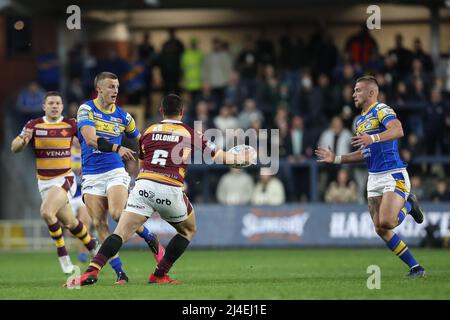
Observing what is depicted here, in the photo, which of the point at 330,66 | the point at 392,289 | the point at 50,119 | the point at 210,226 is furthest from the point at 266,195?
the point at 392,289

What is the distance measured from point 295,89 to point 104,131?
45.2 ft

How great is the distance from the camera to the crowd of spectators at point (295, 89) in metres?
24.6

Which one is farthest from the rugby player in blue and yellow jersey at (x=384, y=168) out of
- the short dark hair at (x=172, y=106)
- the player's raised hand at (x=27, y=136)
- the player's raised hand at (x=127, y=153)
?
the player's raised hand at (x=27, y=136)

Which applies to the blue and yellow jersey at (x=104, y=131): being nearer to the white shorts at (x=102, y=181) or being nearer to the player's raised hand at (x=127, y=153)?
the white shorts at (x=102, y=181)

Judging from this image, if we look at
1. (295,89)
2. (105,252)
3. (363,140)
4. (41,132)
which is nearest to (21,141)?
(41,132)

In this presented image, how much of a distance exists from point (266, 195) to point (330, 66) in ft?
16.7

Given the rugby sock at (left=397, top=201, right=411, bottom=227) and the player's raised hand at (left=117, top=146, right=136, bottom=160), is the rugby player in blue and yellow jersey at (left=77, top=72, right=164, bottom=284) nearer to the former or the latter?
the player's raised hand at (left=117, top=146, right=136, bottom=160)

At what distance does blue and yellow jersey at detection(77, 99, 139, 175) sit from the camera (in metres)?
13.7

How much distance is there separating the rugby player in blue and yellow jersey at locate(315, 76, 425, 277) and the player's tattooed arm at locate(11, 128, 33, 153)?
441 centimetres

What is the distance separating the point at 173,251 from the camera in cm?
1268

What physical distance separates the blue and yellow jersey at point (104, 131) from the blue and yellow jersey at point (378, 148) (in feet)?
10.5

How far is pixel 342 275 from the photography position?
14.2 metres

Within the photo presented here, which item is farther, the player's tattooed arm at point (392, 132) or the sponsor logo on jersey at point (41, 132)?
the sponsor logo on jersey at point (41, 132)

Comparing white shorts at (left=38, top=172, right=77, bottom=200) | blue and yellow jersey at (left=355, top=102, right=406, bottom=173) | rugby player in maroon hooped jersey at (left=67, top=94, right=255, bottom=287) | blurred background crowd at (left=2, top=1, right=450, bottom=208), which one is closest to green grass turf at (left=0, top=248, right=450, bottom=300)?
rugby player in maroon hooped jersey at (left=67, top=94, right=255, bottom=287)
